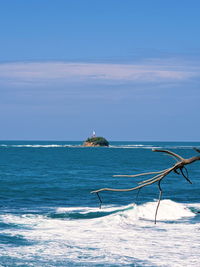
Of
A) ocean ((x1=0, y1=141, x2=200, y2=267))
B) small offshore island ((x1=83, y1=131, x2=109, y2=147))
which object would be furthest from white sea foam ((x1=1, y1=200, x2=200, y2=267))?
small offshore island ((x1=83, y1=131, x2=109, y2=147))

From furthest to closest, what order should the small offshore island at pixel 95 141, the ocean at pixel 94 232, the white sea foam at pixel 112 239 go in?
1. the small offshore island at pixel 95 141
2. the white sea foam at pixel 112 239
3. the ocean at pixel 94 232

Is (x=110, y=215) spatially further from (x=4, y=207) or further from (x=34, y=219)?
(x=4, y=207)

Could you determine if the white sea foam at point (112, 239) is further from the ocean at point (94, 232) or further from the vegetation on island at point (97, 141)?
the vegetation on island at point (97, 141)

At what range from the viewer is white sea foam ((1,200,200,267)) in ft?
53.1

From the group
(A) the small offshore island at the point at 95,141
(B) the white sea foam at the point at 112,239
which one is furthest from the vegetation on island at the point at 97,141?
(B) the white sea foam at the point at 112,239

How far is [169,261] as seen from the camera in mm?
15680

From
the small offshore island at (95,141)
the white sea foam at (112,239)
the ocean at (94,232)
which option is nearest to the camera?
the ocean at (94,232)

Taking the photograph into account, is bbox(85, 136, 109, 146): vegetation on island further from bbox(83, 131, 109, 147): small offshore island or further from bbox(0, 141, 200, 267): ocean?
bbox(0, 141, 200, 267): ocean

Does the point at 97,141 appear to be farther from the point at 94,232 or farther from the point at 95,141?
the point at 94,232

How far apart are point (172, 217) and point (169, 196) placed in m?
13.4

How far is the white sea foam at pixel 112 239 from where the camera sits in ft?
53.1

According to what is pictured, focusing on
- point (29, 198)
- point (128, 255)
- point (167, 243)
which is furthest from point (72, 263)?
point (29, 198)

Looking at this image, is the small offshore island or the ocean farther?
the small offshore island

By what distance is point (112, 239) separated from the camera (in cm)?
1961
